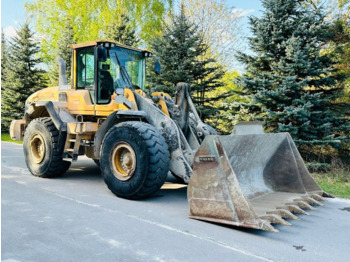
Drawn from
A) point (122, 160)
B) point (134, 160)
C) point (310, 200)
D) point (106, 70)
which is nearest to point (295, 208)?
point (310, 200)

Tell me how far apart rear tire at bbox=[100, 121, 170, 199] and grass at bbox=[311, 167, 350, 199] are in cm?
371

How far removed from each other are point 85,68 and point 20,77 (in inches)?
746

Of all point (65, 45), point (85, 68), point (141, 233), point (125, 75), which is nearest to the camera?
point (141, 233)

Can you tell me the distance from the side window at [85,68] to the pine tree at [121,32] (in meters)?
13.7

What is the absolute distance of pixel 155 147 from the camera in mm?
5285

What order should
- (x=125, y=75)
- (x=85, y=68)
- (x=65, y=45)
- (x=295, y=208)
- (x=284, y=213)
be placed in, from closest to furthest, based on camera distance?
1. (x=284, y=213)
2. (x=295, y=208)
3. (x=125, y=75)
4. (x=85, y=68)
5. (x=65, y=45)

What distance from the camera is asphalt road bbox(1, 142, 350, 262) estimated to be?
338 cm

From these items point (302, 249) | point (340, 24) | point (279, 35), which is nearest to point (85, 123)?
point (302, 249)

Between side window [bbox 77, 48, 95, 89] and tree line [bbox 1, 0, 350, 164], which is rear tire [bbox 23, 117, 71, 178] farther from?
tree line [bbox 1, 0, 350, 164]

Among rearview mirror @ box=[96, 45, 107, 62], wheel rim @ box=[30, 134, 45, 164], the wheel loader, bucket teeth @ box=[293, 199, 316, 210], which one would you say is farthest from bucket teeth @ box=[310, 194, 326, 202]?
wheel rim @ box=[30, 134, 45, 164]

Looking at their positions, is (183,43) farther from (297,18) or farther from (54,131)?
(54,131)

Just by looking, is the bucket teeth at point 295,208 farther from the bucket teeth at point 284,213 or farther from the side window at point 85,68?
the side window at point 85,68

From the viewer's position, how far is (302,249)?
144 inches

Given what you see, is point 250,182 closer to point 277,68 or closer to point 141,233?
point 141,233
